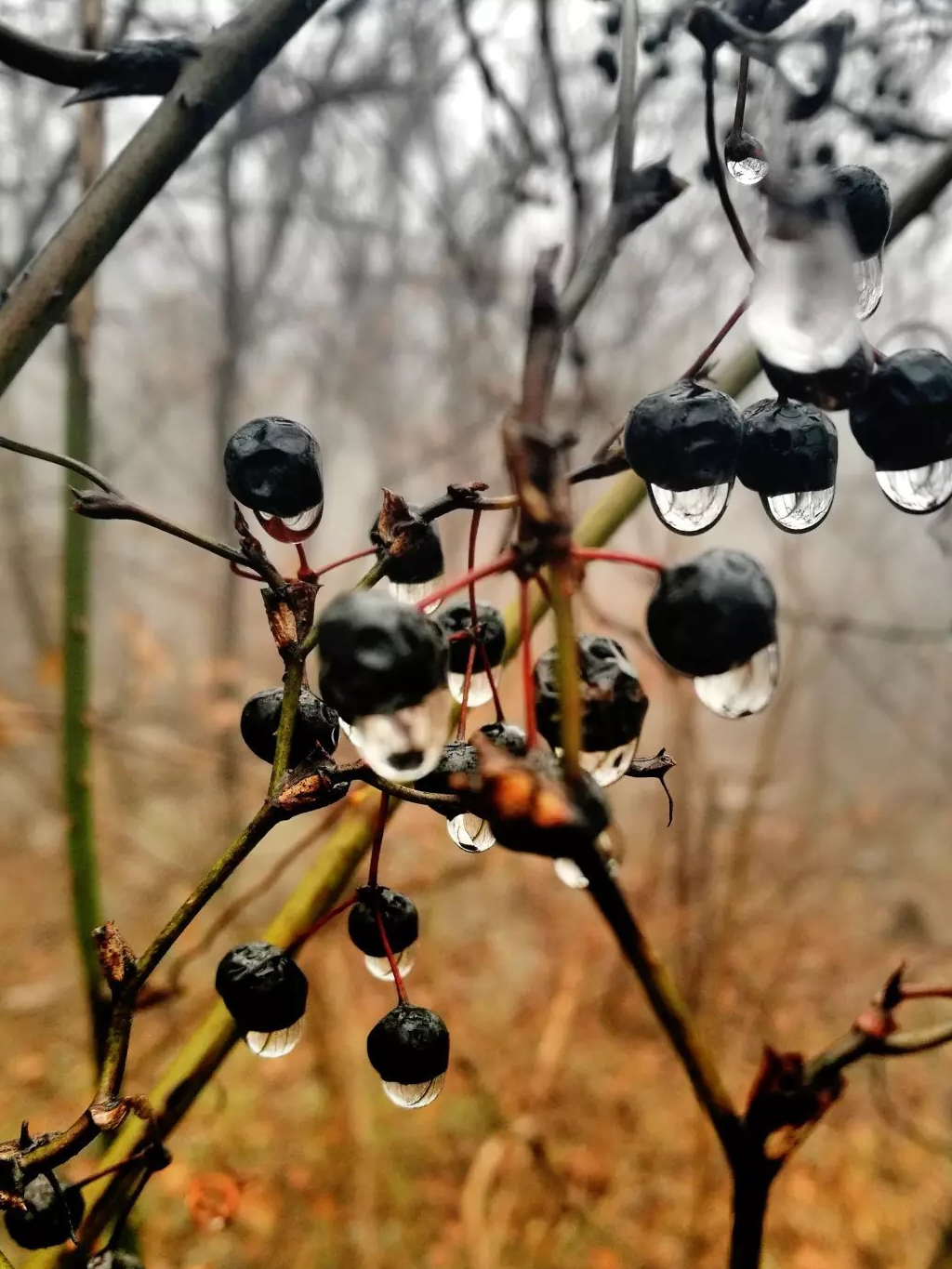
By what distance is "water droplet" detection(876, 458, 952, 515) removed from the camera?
58 cm

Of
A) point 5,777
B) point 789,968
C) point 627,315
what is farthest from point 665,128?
point 5,777

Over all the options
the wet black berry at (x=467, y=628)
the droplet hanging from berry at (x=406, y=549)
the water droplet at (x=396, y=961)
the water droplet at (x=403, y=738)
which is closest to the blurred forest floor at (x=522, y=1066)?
the water droplet at (x=396, y=961)

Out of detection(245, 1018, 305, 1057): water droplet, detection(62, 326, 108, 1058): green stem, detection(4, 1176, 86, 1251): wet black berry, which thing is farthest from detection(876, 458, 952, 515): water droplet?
detection(62, 326, 108, 1058): green stem

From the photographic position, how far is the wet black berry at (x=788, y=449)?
0.58m

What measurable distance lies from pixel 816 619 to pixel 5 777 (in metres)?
6.94

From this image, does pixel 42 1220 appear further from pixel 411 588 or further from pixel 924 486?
pixel 924 486

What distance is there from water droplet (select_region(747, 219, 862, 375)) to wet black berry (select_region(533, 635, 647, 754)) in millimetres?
193

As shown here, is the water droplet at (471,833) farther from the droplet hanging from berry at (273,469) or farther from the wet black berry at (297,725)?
the droplet hanging from berry at (273,469)

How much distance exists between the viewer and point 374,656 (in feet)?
1.35

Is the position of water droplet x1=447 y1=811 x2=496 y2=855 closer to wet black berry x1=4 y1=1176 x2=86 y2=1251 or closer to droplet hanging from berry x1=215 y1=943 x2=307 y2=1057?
droplet hanging from berry x1=215 y1=943 x2=307 y2=1057

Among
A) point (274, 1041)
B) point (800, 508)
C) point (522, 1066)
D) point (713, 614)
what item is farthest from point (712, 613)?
point (522, 1066)

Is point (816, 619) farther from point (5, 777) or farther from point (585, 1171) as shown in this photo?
point (5, 777)

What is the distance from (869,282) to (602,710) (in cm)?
39

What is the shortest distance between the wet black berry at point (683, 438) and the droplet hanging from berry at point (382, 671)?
0.19 m
